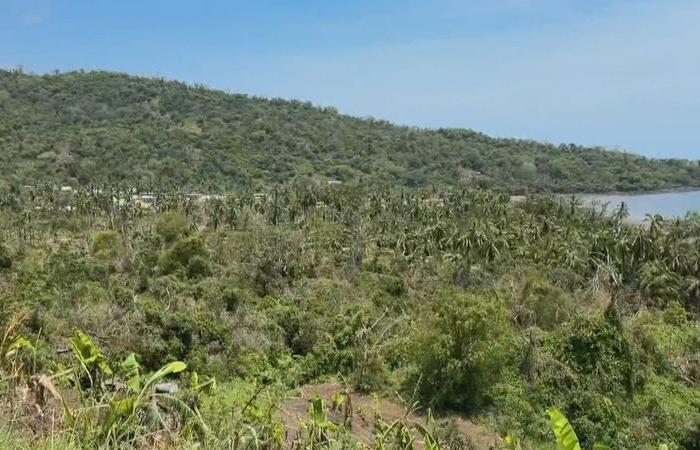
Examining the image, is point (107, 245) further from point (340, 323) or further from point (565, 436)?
point (565, 436)

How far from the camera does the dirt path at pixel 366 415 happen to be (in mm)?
26605

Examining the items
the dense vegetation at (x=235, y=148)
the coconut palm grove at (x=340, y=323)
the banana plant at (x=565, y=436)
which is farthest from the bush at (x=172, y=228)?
the banana plant at (x=565, y=436)

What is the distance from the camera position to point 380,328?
127ft

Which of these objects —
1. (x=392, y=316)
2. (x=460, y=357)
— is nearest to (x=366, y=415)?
(x=460, y=357)

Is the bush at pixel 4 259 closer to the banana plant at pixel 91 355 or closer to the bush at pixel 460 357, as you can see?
the bush at pixel 460 357

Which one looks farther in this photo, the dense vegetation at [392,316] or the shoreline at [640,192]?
the shoreline at [640,192]

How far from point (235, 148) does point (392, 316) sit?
79.8 meters

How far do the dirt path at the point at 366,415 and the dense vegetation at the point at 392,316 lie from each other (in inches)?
29.7

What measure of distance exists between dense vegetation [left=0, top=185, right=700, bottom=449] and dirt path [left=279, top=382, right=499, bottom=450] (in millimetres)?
753

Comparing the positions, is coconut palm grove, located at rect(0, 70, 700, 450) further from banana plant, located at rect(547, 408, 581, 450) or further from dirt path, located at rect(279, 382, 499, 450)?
dirt path, located at rect(279, 382, 499, 450)

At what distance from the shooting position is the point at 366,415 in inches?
1140

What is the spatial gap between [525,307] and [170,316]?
20797mm

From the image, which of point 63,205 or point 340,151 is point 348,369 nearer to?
point 63,205

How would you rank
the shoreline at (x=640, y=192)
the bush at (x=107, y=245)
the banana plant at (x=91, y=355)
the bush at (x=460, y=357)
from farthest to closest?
1. the shoreline at (x=640, y=192)
2. the bush at (x=107, y=245)
3. the bush at (x=460, y=357)
4. the banana plant at (x=91, y=355)
